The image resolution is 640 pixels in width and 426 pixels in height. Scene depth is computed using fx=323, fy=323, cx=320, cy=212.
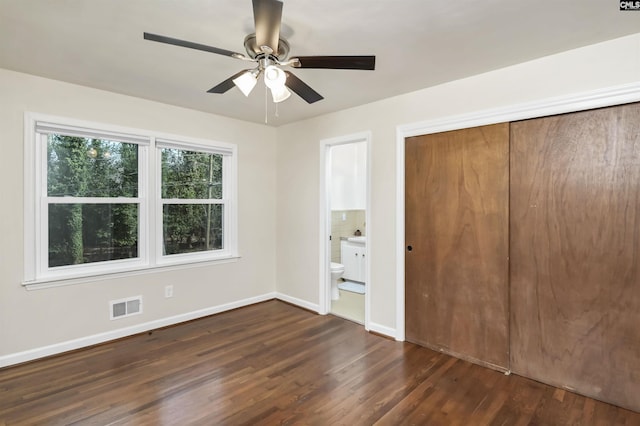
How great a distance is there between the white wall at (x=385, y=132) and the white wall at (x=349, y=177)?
151cm

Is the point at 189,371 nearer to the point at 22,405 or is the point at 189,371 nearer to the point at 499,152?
the point at 22,405

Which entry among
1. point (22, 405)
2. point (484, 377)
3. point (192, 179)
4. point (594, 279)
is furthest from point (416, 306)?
point (22, 405)

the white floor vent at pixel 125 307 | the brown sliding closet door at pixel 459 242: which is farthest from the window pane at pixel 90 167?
the brown sliding closet door at pixel 459 242

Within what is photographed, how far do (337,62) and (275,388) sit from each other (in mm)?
2240

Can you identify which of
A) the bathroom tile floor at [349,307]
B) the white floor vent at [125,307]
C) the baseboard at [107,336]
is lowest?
the bathroom tile floor at [349,307]

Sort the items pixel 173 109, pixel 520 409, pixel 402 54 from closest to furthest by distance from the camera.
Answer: pixel 520 409 → pixel 402 54 → pixel 173 109

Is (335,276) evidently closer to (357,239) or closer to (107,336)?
(357,239)

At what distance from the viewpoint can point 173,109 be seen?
356 cm

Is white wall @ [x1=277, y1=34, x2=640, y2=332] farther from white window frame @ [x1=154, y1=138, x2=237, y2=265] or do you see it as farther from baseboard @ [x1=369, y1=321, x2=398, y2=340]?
white window frame @ [x1=154, y1=138, x2=237, y2=265]

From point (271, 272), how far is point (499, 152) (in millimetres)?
3187

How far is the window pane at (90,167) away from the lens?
2.92 metres

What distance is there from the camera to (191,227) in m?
3.86

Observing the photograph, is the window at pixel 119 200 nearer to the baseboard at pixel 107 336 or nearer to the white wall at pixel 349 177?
the baseboard at pixel 107 336

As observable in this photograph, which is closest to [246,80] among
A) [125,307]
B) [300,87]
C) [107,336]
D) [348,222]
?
[300,87]
